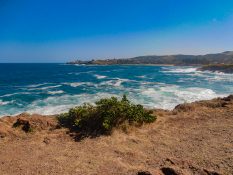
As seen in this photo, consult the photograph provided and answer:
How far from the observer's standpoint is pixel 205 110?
53.8 feet

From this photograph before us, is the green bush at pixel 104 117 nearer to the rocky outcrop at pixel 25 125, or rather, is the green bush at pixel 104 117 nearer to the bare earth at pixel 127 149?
the bare earth at pixel 127 149

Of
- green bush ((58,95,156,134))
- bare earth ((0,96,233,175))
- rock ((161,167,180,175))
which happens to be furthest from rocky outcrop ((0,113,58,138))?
rock ((161,167,180,175))

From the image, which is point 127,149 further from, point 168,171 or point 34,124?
point 34,124

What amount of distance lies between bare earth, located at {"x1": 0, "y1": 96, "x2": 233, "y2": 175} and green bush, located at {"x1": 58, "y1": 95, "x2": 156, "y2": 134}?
A: 1.52ft

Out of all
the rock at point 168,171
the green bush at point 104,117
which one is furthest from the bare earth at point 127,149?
the green bush at point 104,117

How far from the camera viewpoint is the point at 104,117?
12.7 m

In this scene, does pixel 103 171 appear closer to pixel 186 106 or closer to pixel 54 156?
pixel 54 156

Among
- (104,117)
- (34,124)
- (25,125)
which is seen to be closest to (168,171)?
(104,117)

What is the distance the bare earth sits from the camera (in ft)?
28.7

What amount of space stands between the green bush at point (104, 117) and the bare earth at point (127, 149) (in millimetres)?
463

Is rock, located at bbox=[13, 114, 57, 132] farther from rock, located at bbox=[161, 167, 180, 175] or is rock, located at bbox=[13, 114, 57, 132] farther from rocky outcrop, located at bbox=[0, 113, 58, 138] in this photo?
rock, located at bbox=[161, 167, 180, 175]

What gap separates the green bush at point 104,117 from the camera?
12.7 m

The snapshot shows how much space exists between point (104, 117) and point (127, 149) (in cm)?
257

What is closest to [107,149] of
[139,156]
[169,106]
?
[139,156]
